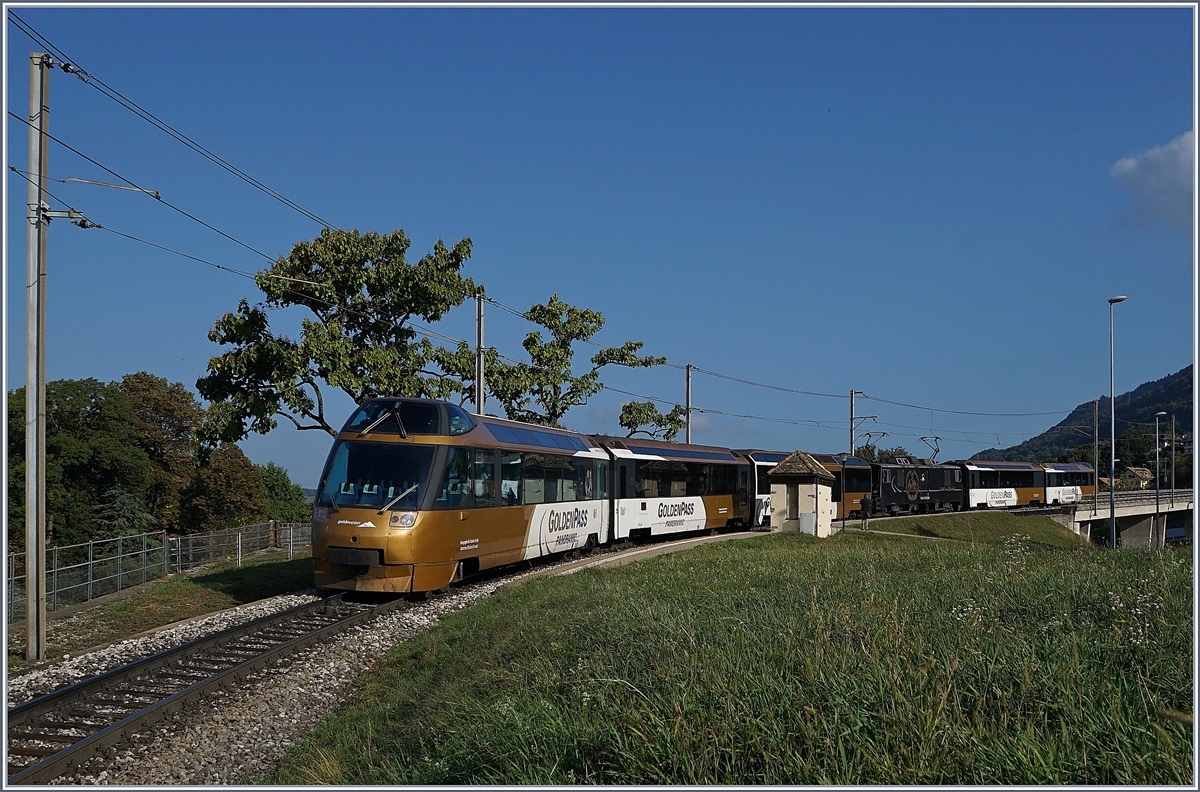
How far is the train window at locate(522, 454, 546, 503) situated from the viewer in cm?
1814

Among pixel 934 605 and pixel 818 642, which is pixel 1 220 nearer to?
pixel 818 642

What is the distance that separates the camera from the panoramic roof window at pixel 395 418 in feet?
48.8

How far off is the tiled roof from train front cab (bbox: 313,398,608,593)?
652 inches

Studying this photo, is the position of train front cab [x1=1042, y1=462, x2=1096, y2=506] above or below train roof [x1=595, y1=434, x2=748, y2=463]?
below

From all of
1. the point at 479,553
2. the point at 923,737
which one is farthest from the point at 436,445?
the point at 923,737

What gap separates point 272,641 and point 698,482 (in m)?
19.4

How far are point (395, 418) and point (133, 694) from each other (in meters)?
6.70

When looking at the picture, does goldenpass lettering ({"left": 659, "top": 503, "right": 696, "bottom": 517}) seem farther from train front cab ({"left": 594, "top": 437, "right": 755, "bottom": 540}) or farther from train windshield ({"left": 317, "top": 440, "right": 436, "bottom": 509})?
train windshield ({"left": 317, "top": 440, "right": 436, "bottom": 509})

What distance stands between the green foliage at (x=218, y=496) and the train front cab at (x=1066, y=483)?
164ft

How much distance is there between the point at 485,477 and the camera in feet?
53.4

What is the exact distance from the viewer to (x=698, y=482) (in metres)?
29.4

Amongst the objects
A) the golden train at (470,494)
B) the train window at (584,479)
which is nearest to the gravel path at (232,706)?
the golden train at (470,494)

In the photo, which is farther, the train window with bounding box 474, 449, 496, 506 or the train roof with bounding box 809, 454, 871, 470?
the train roof with bounding box 809, 454, 871, 470

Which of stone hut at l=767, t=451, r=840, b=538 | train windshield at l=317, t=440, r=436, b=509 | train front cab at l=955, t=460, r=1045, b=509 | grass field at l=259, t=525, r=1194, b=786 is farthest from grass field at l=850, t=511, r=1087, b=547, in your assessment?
grass field at l=259, t=525, r=1194, b=786
